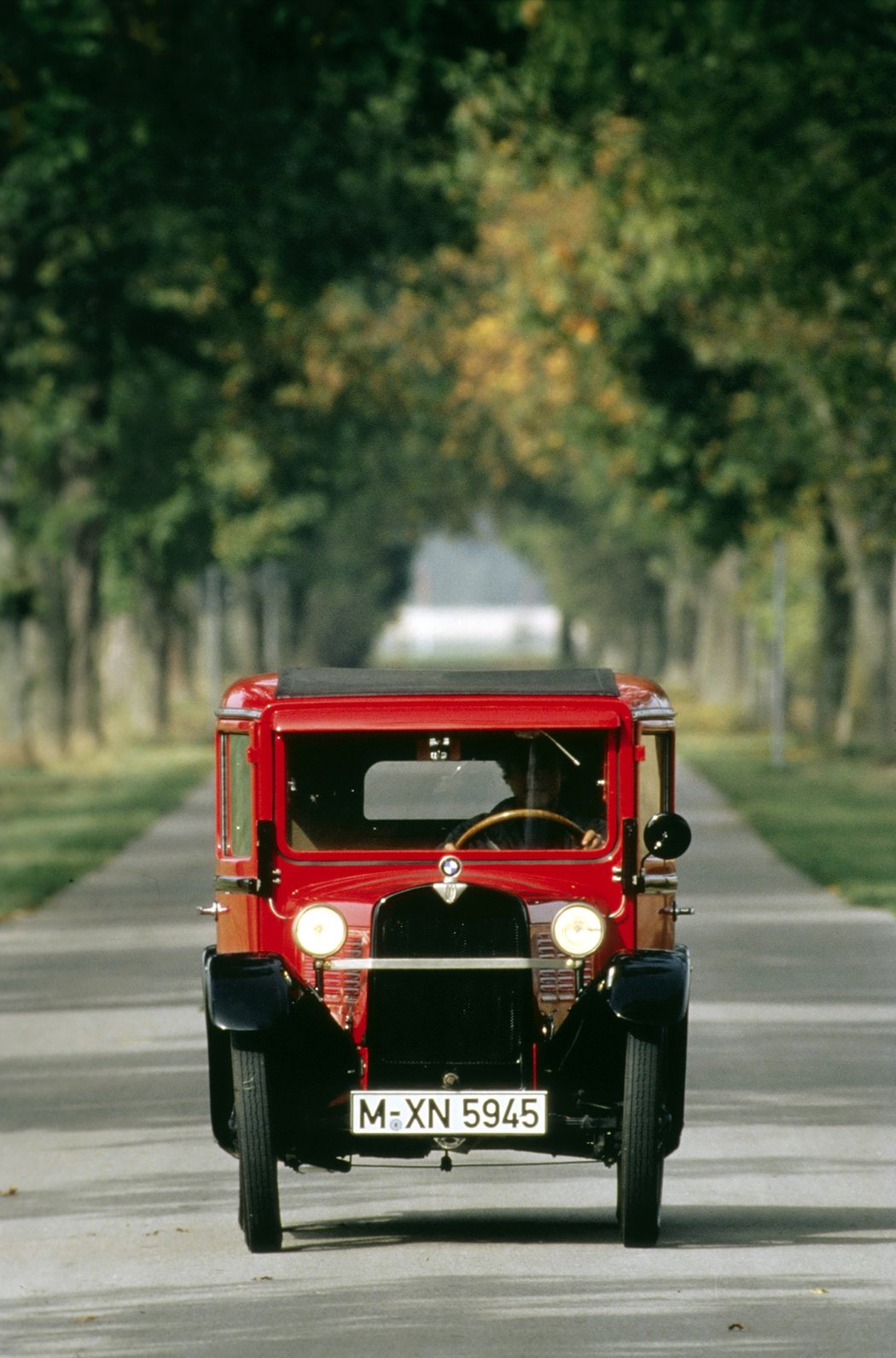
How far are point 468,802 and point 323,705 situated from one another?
559 millimetres

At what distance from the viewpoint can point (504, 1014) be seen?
855cm

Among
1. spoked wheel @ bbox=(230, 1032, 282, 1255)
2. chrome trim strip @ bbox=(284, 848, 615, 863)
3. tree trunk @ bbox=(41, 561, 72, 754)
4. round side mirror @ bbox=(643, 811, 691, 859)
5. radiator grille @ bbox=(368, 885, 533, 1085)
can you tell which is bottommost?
tree trunk @ bbox=(41, 561, 72, 754)

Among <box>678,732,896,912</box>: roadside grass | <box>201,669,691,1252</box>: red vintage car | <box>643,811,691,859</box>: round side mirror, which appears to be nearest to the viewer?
<box>201,669,691,1252</box>: red vintage car

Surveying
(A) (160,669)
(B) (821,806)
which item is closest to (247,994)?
(B) (821,806)

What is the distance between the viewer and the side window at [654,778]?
903 cm

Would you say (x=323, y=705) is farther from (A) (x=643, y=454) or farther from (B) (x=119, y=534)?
(B) (x=119, y=534)

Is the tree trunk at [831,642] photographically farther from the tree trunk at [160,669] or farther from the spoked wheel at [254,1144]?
the spoked wheel at [254,1144]

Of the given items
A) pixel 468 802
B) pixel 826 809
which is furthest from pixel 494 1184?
pixel 826 809

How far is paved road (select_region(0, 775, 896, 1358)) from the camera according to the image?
7.51 meters

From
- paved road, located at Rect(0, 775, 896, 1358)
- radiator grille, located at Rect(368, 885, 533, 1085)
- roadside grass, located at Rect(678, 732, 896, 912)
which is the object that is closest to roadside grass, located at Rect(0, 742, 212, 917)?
roadside grass, located at Rect(678, 732, 896, 912)

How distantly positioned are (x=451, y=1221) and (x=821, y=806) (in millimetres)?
22959

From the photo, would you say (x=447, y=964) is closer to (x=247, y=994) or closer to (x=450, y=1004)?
(x=450, y=1004)

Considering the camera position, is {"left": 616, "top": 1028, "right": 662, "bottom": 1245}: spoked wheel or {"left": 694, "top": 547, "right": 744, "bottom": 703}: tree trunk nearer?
{"left": 616, "top": 1028, "right": 662, "bottom": 1245}: spoked wheel

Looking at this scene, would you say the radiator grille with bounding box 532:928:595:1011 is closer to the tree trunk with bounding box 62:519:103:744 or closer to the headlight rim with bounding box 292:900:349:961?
the headlight rim with bounding box 292:900:349:961
